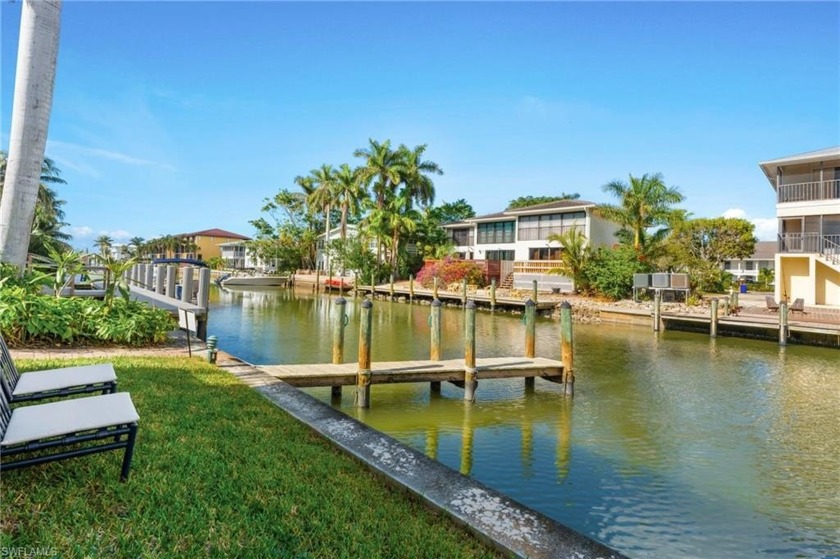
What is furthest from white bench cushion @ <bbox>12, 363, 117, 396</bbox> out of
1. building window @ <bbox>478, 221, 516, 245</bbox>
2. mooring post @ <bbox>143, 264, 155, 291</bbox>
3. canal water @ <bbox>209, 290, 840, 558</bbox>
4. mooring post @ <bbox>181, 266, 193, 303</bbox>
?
building window @ <bbox>478, 221, 516, 245</bbox>

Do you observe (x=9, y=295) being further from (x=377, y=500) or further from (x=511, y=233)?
(x=511, y=233)

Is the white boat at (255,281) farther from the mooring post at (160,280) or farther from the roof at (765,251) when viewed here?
the roof at (765,251)

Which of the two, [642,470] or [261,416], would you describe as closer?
[261,416]

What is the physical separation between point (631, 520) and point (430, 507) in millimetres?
3176

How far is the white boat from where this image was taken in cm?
5812

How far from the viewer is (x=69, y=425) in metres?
3.62

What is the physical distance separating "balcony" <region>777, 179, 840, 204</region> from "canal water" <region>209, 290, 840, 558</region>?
41.1 ft

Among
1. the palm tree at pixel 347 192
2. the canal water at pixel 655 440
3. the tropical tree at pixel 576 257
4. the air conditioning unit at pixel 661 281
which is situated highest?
the palm tree at pixel 347 192

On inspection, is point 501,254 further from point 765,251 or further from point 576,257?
point 765,251

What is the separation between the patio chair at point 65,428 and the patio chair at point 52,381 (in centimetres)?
64

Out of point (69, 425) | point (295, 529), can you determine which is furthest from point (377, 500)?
point (69, 425)

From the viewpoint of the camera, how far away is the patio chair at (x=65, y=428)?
348 centimetres

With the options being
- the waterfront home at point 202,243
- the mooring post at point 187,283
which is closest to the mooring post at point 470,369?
the mooring post at point 187,283

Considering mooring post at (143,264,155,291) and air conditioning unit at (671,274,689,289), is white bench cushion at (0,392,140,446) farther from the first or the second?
air conditioning unit at (671,274,689,289)
